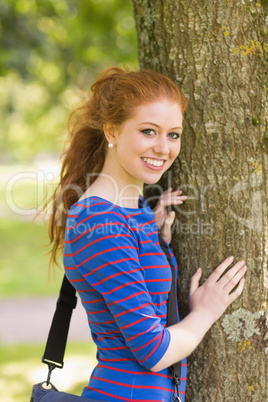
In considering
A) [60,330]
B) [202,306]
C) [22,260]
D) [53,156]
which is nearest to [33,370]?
[60,330]

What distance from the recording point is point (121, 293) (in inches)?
69.2

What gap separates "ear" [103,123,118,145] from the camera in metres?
2.08

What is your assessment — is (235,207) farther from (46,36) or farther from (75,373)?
(46,36)

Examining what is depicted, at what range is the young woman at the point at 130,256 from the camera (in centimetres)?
178

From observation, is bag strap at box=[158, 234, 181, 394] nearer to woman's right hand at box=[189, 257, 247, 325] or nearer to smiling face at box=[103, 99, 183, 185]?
woman's right hand at box=[189, 257, 247, 325]

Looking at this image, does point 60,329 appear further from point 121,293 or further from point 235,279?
point 235,279

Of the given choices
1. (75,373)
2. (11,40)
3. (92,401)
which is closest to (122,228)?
(92,401)

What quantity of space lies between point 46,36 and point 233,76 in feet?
27.2

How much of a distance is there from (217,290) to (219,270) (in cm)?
9

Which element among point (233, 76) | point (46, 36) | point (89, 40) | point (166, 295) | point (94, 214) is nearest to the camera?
point (94, 214)

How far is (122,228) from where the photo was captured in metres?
1.87

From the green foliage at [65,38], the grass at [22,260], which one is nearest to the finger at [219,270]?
the green foliage at [65,38]

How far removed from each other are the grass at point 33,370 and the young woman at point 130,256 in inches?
129

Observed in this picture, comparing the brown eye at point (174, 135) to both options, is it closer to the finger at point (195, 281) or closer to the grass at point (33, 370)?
the finger at point (195, 281)
